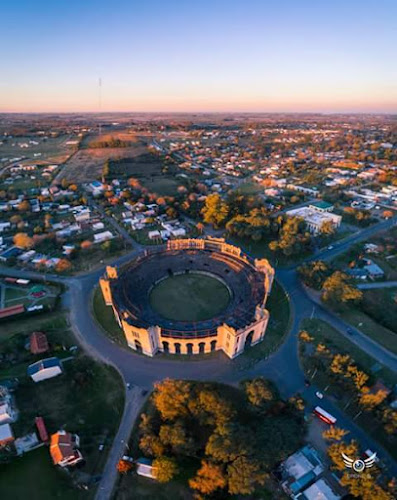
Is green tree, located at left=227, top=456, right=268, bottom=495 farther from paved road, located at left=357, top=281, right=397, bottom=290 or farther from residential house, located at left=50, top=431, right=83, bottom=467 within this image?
paved road, located at left=357, top=281, right=397, bottom=290

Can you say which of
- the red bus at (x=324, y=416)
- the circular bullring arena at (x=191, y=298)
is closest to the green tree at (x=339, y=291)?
the circular bullring arena at (x=191, y=298)

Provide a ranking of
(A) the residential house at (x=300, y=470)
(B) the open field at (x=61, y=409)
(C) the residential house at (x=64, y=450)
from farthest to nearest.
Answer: (C) the residential house at (x=64, y=450) → (B) the open field at (x=61, y=409) → (A) the residential house at (x=300, y=470)

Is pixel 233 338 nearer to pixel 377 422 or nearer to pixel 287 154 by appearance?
pixel 377 422

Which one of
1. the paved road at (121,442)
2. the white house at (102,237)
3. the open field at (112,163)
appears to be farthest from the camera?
the open field at (112,163)

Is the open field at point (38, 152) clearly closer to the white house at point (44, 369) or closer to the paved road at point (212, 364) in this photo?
the paved road at point (212, 364)

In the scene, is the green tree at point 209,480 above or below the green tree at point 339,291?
below

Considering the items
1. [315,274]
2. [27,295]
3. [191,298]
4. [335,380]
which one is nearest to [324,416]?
→ [335,380]

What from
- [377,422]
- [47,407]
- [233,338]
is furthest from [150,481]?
[377,422]
